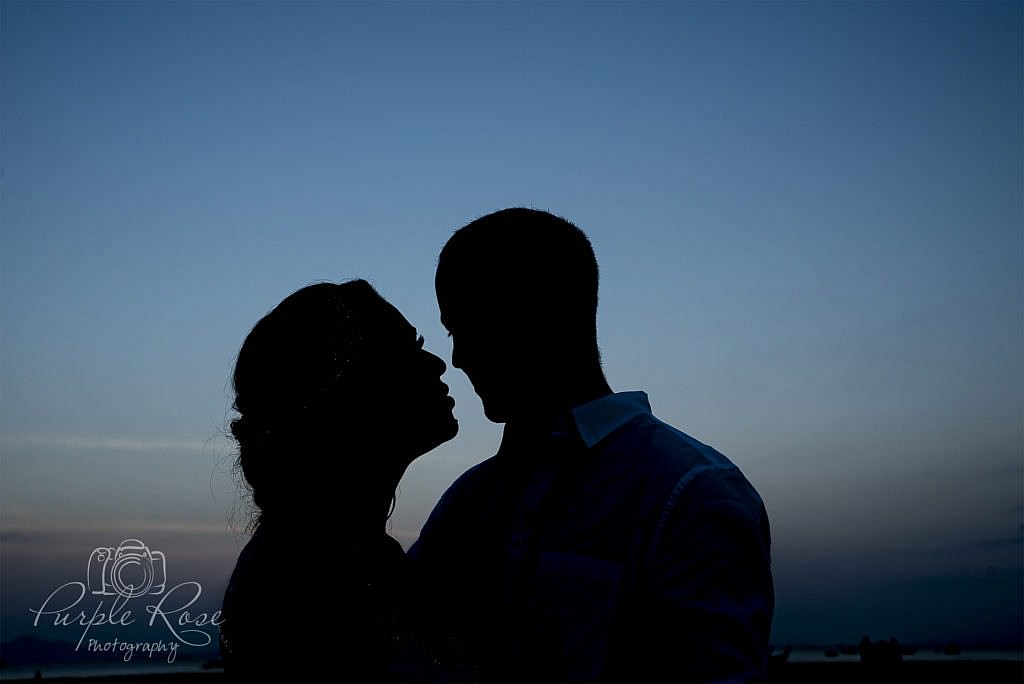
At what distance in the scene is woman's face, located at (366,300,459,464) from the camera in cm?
428

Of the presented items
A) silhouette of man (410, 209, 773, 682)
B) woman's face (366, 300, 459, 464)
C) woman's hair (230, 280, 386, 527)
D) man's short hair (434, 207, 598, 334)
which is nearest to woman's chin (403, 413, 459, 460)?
woman's face (366, 300, 459, 464)

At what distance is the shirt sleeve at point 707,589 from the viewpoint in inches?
89.4

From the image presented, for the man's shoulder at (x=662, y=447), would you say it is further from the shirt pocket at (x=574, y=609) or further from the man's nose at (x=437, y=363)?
the man's nose at (x=437, y=363)

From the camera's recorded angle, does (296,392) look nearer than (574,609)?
No

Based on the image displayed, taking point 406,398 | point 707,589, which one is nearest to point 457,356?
point 406,398

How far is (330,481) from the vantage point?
3.97m

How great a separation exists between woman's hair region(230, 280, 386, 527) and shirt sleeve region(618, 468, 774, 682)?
79.6 inches

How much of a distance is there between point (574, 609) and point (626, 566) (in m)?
0.22

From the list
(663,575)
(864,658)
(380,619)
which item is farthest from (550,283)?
(864,658)

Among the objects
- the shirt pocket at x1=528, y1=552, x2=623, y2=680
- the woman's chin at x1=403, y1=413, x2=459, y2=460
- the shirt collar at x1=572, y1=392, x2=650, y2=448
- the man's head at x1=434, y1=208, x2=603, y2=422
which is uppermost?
the man's head at x1=434, y1=208, x2=603, y2=422

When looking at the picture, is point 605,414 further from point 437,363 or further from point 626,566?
point 437,363

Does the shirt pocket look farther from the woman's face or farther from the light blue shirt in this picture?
the woman's face

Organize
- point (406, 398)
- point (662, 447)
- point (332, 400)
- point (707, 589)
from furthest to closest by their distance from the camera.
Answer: point (406, 398), point (332, 400), point (662, 447), point (707, 589)

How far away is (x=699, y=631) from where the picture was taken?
2.30m
